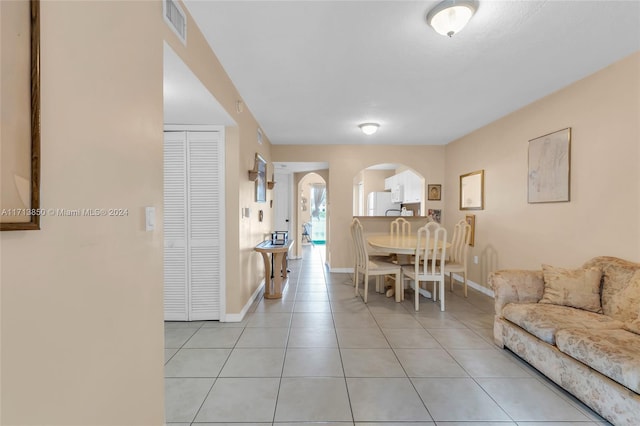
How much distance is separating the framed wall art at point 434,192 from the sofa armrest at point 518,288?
304cm

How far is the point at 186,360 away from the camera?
2.38 m

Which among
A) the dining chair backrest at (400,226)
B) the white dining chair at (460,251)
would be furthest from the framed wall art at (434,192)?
the white dining chair at (460,251)

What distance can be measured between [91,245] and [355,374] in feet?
6.29

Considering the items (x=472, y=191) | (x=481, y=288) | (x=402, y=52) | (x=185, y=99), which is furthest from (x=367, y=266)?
(x=185, y=99)

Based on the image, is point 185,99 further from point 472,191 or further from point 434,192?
point 434,192

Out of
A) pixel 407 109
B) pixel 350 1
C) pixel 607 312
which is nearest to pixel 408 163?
pixel 407 109

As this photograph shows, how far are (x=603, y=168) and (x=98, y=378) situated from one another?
3787 mm

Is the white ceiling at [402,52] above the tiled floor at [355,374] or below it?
above

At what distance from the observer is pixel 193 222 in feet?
10.2

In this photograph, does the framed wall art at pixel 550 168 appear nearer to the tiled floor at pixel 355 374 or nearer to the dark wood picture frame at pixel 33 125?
the tiled floor at pixel 355 374

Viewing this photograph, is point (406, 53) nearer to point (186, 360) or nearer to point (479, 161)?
point (479, 161)

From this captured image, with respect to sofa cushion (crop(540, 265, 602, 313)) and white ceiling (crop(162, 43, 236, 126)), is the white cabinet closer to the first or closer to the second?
sofa cushion (crop(540, 265, 602, 313))

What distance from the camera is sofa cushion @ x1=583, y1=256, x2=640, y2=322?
205cm

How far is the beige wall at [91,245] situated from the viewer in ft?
2.62
